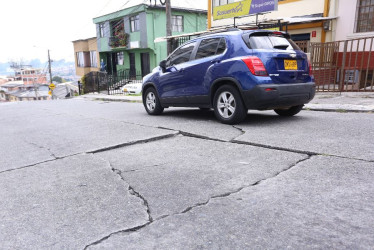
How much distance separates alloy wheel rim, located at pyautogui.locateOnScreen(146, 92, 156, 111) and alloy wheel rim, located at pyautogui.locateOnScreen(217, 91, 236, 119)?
8.28ft

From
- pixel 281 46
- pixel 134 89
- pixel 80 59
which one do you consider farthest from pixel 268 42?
pixel 80 59

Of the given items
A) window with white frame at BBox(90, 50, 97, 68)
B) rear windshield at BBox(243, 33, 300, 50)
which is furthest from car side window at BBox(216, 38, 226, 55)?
window with white frame at BBox(90, 50, 97, 68)

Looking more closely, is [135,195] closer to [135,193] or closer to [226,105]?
[135,193]

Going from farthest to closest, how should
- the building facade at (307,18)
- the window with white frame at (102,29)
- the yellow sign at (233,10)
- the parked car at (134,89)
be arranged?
the window with white frame at (102,29), the parked car at (134,89), the yellow sign at (233,10), the building facade at (307,18)

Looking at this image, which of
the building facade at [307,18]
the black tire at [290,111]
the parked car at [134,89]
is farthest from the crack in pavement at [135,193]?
the parked car at [134,89]

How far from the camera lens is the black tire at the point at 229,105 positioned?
18.6 feet

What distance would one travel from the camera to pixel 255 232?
220 centimetres

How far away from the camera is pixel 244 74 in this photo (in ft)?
17.9

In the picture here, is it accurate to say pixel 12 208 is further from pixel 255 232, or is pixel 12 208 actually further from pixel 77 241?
pixel 255 232

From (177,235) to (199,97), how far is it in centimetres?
448

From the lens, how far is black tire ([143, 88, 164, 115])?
7.98 metres

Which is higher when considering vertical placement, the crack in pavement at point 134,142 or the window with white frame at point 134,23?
the window with white frame at point 134,23

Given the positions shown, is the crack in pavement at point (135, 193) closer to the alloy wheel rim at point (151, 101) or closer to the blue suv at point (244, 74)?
the blue suv at point (244, 74)

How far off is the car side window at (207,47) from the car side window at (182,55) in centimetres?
28
